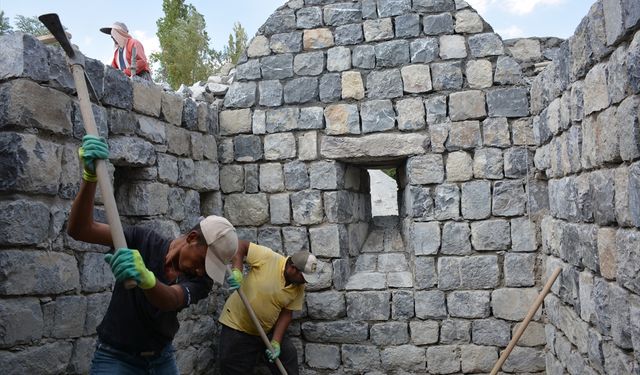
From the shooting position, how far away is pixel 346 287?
531 centimetres

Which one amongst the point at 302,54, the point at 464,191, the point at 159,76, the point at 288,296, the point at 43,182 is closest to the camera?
the point at 43,182

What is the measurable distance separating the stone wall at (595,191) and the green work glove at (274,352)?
2.17 m

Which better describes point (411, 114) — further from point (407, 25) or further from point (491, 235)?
point (491, 235)

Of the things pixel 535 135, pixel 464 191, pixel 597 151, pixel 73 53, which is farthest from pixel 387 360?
pixel 73 53

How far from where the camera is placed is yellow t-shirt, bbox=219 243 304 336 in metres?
4.66

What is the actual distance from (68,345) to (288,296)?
1863mm

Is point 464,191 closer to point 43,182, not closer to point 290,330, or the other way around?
point 290,330

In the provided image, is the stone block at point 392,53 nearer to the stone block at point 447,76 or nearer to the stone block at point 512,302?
the stone block at point 447,76

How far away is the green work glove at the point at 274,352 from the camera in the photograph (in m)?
4.53

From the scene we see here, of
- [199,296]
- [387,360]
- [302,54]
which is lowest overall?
[387,360]

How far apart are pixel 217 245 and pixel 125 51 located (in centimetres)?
424

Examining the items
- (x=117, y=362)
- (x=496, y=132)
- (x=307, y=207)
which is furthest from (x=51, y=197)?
(x=496, y=132)

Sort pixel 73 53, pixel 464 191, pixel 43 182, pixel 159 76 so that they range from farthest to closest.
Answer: pixel 159 76, pixel 464 191, pixel 43 182, pixel 73 53

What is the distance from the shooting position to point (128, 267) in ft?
7.27
